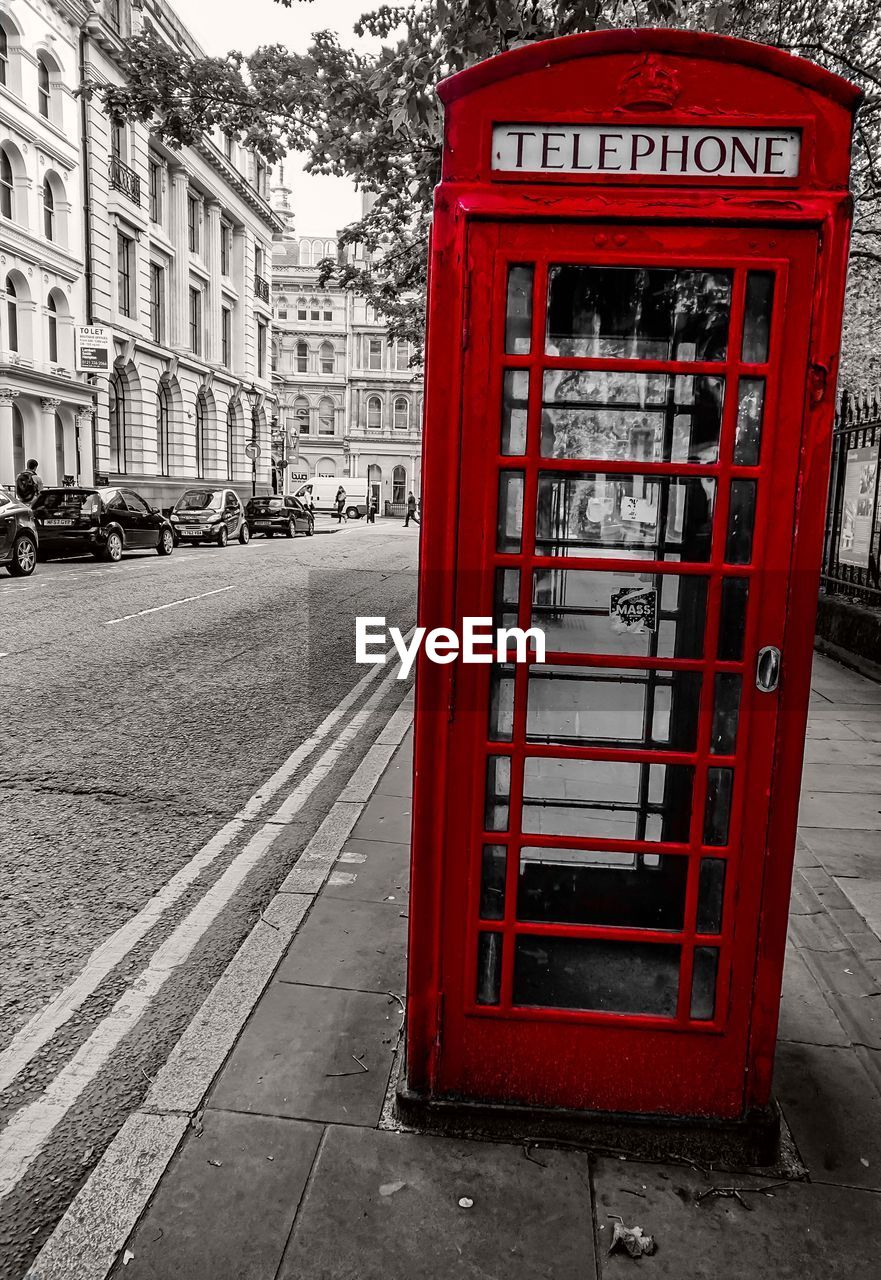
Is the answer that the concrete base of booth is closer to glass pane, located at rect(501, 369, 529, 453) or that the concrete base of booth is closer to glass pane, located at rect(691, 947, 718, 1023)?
glass pane, located at rect(691, 947, 718, 1023)

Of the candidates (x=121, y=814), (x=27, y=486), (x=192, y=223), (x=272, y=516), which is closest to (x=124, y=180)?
(x=192, y=223)

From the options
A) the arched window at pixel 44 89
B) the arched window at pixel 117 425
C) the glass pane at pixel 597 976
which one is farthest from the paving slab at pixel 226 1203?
the arched window at pixel 117 425

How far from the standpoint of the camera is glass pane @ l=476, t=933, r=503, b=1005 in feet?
8.67

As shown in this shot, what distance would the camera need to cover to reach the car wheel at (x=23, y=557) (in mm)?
16333

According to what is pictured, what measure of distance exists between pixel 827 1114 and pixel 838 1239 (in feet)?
1.62

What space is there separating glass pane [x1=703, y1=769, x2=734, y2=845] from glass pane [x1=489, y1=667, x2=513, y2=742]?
0.54 meters

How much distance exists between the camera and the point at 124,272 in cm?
3512

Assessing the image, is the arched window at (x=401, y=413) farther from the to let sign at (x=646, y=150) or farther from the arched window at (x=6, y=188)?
the to let sign at (x=646, y=150)

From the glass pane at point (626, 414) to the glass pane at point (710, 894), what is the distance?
1081mm

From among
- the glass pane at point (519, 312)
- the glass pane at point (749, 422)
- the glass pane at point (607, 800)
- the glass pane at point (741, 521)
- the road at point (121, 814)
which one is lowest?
the road at point (121, 814)

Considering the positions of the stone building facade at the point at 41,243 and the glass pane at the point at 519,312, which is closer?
the glass pane at the point at 519,312

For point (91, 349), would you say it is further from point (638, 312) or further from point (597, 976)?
point (597, 976)

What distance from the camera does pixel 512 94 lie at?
2244mm

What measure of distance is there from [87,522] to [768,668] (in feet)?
63.3
